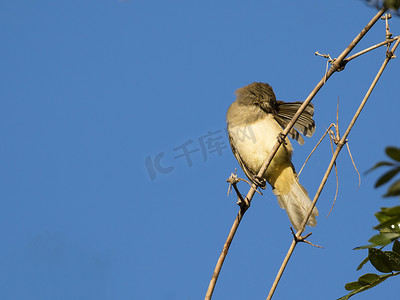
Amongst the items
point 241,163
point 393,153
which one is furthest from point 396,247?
point 241,163

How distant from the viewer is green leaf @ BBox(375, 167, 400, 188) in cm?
117

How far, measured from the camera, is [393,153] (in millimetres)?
1212

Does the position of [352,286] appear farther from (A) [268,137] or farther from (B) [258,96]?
Result: (B) [258,96]

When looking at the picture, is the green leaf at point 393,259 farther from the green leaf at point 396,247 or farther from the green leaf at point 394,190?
the green leaf at point 394,190

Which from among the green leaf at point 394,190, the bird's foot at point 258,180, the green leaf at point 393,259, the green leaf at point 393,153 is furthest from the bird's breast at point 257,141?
the green leaf at point 394,190

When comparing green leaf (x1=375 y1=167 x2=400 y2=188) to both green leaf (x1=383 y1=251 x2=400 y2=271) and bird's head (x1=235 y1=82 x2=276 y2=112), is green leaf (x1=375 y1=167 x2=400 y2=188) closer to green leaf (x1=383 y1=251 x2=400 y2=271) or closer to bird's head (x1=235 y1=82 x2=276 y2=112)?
green leaf (x1=383 y1=251 x2=400 y2=271)

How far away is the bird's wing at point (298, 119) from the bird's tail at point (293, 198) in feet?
1.39

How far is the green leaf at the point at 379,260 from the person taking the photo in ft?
7.02

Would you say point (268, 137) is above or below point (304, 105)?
above

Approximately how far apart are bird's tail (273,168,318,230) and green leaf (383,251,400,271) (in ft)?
9.24

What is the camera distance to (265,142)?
5.16 metres

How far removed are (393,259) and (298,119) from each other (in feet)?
9.83

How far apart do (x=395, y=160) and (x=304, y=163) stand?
5.86 feet

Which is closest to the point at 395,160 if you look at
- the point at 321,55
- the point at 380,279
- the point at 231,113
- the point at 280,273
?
the point at 380,279
